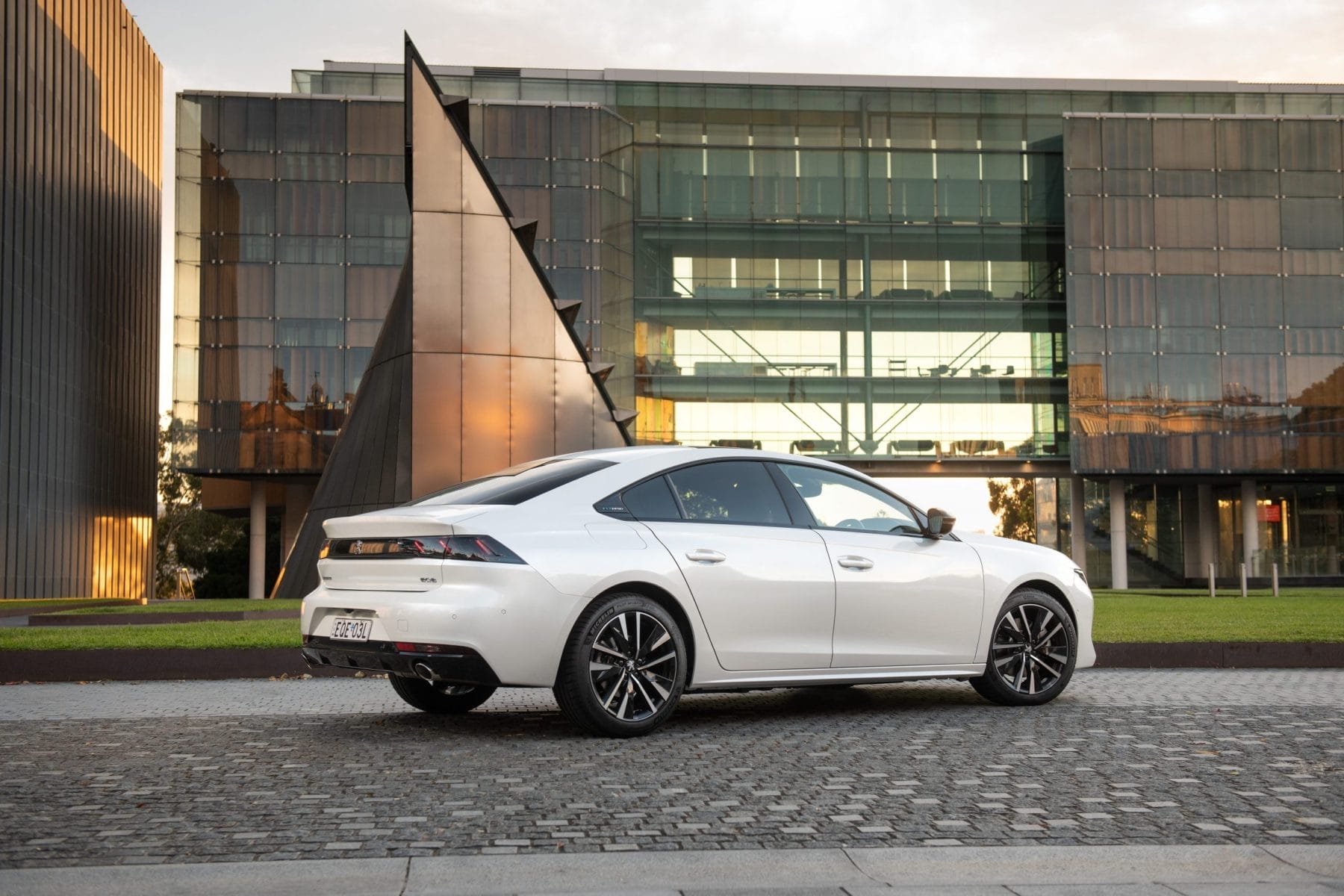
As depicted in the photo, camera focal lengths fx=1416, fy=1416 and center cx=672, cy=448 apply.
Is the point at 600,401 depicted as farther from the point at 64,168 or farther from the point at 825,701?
the point at 64,168

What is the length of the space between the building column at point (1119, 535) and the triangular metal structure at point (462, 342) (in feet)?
127

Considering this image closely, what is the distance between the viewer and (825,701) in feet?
29.5

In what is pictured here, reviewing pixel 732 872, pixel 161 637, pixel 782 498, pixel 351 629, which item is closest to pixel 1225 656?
pixel 782 498

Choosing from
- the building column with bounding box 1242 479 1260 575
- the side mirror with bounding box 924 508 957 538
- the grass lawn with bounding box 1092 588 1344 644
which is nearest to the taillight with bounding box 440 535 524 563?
the side mirror with bounding box 924 508 957 538

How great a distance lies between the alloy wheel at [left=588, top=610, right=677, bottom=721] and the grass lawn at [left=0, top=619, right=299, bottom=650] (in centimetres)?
503

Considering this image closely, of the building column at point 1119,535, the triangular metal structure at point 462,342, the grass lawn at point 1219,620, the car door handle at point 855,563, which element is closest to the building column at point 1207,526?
the building column at point 1119,535

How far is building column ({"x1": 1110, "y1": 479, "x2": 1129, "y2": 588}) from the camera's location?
5500cm

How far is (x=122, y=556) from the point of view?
55438 mm

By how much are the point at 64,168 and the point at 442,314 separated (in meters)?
31.8

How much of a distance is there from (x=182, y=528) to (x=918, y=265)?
43.6 metres

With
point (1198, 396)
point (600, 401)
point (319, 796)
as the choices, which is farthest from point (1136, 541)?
point (319, 796)

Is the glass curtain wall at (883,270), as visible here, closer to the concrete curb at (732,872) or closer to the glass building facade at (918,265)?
the glass building facade at (918,265)

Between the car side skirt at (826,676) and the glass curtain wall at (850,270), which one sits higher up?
the glass curtain wall at (850,270)

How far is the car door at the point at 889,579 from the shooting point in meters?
7.91
